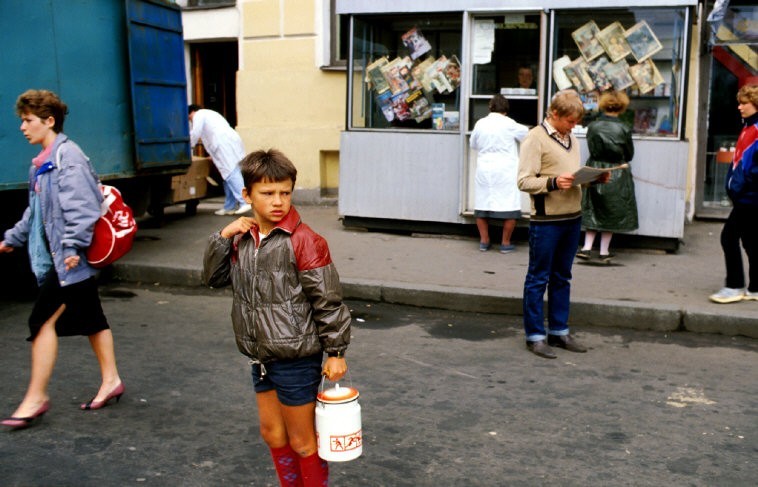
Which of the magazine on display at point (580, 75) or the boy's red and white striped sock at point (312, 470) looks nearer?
the boy's red and white striped sock at point (312, 470)

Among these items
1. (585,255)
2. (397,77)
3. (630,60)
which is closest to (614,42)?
(630,60)

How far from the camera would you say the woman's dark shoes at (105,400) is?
4.84 m

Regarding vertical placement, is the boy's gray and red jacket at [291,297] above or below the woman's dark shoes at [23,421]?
above

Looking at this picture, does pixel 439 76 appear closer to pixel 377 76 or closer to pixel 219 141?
pixel 377 76

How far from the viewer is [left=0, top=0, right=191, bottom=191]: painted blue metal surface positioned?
7320 mm

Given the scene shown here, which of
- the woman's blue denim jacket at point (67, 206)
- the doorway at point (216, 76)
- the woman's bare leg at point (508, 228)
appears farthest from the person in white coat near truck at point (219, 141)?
the woman's blue denim jacket at point (67, 206)

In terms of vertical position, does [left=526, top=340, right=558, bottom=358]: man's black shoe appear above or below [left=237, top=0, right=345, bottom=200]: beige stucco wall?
below

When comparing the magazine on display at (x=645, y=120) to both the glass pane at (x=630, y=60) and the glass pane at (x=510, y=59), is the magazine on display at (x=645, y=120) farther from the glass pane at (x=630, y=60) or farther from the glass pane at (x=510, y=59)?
the glass pane at (x=510, y=59)

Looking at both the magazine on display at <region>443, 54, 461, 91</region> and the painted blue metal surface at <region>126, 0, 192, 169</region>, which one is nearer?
the painted blue metal surface at <region>126, 0, 192, 169</region>

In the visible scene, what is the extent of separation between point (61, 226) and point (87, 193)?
0.21 meters

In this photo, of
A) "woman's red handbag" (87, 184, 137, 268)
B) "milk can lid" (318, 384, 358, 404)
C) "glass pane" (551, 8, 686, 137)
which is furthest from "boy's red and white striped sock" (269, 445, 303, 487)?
"glass pane" (551, 8, 686, 137)

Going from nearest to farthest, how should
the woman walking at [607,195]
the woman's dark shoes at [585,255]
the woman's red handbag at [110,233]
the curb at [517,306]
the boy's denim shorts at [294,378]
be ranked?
the boy's denim shorts at [294,378] < the woman's red handbag at [110,233] < the curb at [517,306] < the woman walking at [607,195] < the woman's dark shoes at [585,255]

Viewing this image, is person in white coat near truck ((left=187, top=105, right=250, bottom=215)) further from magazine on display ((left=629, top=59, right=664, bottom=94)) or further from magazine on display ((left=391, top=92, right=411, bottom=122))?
magazine on display ((left=629, top=59, right=664, bottom=94))

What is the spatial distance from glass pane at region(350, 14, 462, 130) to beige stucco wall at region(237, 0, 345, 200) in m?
1.95
